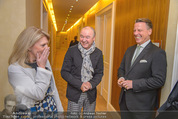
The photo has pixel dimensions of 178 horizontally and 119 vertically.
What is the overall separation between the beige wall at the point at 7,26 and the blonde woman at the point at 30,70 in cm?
70

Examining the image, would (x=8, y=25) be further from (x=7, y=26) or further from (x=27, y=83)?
(x=27, y=83)

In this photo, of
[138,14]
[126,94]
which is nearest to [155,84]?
[126,94]

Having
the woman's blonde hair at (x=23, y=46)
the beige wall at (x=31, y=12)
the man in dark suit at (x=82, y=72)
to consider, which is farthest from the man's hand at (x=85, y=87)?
the beige wall at (x=31, y=12)

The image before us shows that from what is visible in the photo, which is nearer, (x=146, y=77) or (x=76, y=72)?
(x=146, y=77)

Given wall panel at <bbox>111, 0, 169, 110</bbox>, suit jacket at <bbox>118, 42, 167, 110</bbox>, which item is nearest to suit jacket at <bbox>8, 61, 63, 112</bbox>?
suit jacket at <bbox>118, 42, 167, 110</bbox>

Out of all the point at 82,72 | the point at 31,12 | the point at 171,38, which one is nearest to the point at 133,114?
the point at 82,72

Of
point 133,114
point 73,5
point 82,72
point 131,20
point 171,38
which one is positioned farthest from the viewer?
point 73,5

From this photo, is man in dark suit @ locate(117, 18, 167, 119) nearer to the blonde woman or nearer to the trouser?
the trouser

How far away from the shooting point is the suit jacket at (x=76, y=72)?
1.85 m

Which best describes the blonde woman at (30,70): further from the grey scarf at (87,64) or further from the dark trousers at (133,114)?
the dark trousers at (133,114)

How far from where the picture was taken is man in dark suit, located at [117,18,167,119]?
1612mm

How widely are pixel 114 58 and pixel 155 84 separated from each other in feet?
6.23

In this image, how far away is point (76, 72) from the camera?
188 cm

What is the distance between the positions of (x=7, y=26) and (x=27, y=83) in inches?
38.9
